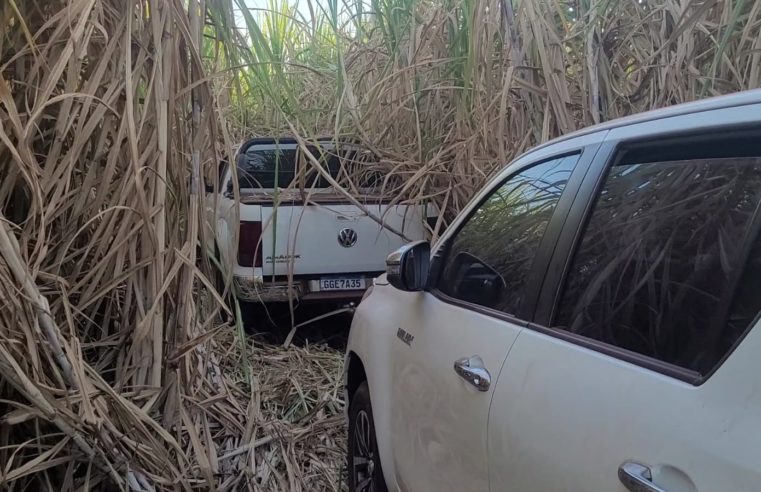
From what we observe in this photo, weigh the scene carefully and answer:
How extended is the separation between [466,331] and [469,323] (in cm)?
3

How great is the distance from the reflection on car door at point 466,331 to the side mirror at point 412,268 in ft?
0.15

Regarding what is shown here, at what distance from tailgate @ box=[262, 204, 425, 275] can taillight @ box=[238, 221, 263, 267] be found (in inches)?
2.5

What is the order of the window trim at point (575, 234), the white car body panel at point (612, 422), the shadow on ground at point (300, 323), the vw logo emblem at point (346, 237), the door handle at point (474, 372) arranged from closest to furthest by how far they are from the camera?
1. the white car body panel at point (612, 422)
2. the window trim at point (575, 234)
3. the door handle at point (474, 372)
4. the vw logo emblem at point (346, 237)
5. the shadow on ground at point (300, 323)

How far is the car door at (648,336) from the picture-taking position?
1183 millimetres

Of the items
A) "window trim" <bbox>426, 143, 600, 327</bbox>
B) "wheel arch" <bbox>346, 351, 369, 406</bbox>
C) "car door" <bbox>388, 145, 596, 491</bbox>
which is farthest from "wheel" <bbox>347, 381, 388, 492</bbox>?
"window trim" <bbox>426, 143, 600, 327</bbox>

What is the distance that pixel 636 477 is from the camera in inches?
48.9

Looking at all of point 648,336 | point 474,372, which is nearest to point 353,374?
point 474,372

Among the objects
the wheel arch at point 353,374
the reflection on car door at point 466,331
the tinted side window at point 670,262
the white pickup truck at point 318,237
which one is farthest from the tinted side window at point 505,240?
the white pickup truck at point 318,237

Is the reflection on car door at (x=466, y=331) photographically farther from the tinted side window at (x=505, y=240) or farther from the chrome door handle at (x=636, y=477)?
the chrome door handle at (x=636, y=477)

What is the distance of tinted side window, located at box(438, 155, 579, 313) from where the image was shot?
1975mm

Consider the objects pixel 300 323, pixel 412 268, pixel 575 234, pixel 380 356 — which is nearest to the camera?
pixel 575 234

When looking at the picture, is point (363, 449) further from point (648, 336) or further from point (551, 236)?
point (648, 336)

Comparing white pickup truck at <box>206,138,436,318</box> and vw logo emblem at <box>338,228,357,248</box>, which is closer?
white pickup truck at <box>206,138,436,318</box>

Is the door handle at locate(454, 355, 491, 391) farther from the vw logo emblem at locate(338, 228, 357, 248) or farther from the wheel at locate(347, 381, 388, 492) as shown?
the vw logo emblem at locate(338, 228, 357, 248)
